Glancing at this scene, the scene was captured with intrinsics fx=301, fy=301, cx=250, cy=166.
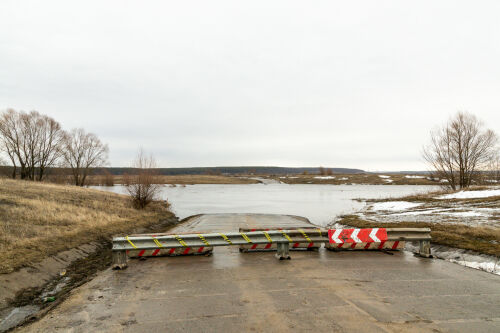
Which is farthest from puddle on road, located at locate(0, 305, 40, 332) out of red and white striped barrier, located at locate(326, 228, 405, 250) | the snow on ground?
the snow on ground

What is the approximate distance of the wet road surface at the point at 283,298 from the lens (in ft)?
14.3

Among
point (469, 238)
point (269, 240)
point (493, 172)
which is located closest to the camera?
point (269, 240)

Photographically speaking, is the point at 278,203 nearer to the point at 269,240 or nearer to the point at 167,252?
the point at 167,252

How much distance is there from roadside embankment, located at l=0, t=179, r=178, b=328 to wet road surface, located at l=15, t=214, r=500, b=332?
1.52 metres

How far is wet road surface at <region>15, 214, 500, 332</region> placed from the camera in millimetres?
4348

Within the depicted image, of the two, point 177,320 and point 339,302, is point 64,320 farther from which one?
point 339,302

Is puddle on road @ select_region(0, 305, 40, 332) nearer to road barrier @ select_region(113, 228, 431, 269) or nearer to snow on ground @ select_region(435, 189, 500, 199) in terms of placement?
road barrier @ select_region(113, 228, 431, 269)

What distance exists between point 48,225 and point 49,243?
288cm

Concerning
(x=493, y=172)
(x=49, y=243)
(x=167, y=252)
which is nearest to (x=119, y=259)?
(x=167, y=252)

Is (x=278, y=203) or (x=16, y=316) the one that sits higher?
(x=16, y=316)

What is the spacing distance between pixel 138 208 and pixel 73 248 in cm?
1235

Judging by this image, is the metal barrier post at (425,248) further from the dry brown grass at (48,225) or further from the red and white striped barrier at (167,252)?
the dry brown grass at (48,225)

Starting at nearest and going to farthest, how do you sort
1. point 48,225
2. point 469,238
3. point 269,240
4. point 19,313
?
point 19,313
point 269,240
point 469,238
point 48,225

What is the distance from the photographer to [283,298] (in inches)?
210
